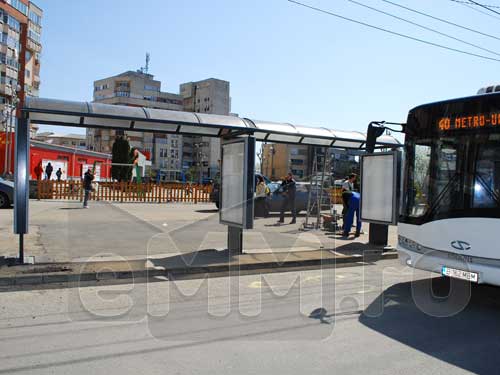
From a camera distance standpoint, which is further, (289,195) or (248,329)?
(289,195)

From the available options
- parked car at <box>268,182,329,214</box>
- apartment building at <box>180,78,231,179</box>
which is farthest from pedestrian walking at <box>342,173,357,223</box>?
apartment building at <box>180,78,231,179</box>

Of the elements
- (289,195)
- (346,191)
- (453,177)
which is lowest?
(289,195)

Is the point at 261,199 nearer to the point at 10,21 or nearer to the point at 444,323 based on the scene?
the point at 444,323

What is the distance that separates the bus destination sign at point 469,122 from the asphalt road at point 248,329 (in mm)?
2565

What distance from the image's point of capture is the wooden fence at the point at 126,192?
77.3 feet

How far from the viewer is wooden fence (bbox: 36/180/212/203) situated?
23547 millimetres

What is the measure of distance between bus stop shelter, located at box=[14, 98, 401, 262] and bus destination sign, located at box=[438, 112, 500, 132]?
13.0 ft

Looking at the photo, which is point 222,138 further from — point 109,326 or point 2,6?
point 2,6

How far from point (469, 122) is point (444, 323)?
9.34 feet

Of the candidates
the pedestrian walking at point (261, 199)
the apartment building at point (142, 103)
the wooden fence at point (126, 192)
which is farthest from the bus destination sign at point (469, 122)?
the apartment building at point (142, 103)

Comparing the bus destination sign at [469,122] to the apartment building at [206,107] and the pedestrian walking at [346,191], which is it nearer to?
the pedestrian walking at [346,191]

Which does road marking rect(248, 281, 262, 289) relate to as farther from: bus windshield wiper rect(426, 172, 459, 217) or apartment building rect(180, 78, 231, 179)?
apartment building rect(180, 78, 231, 179)

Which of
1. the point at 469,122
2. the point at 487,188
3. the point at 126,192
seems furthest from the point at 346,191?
the point at 126,192

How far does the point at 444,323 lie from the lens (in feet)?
18.7
